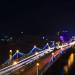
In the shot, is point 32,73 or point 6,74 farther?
point 32,73

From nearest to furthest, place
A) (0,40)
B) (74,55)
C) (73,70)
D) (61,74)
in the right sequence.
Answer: (61,74)
(73,70)
(74,55)
(0,40)

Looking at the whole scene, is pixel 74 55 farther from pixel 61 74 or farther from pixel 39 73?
pixel 39 73

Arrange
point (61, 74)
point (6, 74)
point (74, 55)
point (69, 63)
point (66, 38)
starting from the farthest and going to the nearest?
point (66, 38)
point (74, 55)
point (69, 63)
point (61, 74)
point (6, 74)

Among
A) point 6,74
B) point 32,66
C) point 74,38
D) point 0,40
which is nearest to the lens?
point 6,74

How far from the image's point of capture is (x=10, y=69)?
24.2 metres

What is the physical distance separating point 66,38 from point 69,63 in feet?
214

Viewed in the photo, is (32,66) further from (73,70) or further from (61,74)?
(73,70)

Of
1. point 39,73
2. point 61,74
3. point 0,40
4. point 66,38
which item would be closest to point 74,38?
point 66,38

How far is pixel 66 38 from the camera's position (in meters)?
110

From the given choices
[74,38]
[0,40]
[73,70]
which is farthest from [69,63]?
→ [74,38]

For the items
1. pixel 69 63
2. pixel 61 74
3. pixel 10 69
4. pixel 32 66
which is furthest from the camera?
pixel 69 63

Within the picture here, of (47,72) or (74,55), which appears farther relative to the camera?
(74,55)

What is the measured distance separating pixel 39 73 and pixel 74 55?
32.8 meters

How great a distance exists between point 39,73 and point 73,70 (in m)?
15.1
